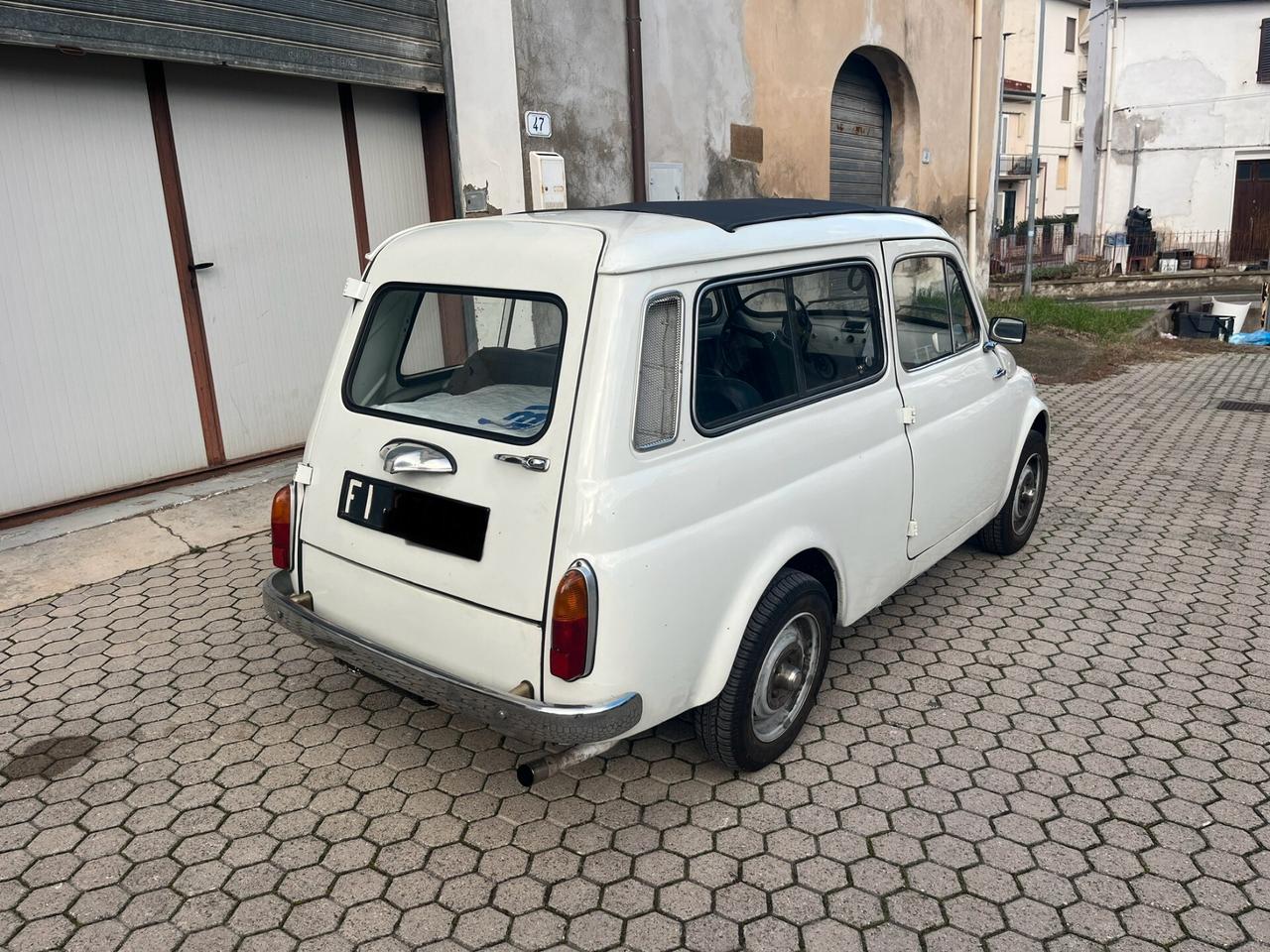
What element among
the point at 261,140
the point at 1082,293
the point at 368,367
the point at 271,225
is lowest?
the point at 1082,293

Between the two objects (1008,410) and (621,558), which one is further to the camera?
(1008,410)

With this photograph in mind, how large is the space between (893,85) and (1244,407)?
6.58 meters

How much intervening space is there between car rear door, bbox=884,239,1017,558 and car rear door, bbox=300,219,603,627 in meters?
1.73

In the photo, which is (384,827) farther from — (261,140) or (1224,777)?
(261,140)

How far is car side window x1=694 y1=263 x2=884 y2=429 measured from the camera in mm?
3330

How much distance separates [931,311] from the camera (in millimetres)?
4617

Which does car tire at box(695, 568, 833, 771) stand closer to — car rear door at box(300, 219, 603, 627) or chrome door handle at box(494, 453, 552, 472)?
car rear door at box(300, 219, 603, 627)

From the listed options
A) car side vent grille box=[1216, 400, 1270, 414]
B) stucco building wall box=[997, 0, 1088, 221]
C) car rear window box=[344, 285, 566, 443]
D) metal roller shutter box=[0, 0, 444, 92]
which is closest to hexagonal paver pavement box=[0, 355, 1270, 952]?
car rear window box=[344, 285, 566, 443]

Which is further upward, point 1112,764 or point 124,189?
point 124,189

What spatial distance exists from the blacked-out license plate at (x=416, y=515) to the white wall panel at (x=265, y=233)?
154 inches

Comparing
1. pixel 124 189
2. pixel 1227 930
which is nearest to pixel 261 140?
pixel 124 189

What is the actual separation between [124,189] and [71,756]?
3.86 metres

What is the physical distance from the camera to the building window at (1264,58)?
30.7 m

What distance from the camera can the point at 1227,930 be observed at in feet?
9.19
